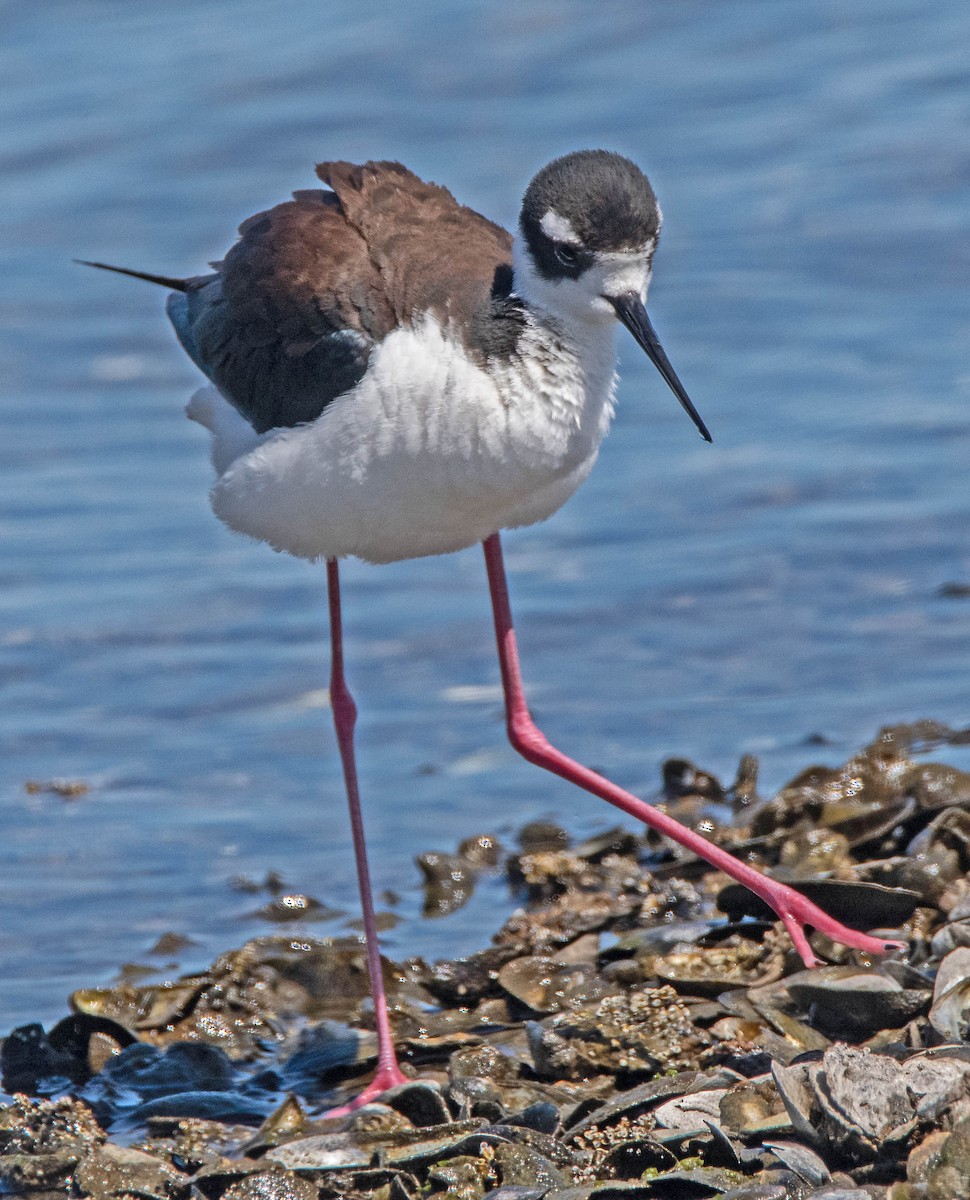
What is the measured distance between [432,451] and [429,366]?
236 millimetres

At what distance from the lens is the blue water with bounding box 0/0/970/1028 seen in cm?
762

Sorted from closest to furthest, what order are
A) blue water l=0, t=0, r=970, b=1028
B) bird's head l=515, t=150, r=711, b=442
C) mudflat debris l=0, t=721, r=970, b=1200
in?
mudflat debris l=0, t=721, r=970, b=1200, bird's head l=515, t=150, r=711, b=442, blue water l=0, t=0, r=970, b=1028

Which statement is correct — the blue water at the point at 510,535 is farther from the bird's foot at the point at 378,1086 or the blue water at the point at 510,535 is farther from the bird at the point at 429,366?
the bird at the point at 429,366

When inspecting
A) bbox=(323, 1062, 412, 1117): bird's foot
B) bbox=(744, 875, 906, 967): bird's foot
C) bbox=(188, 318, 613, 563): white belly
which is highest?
bbox=(188, 318, 613, 563): white belly

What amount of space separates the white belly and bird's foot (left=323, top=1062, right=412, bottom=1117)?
4.91 feet

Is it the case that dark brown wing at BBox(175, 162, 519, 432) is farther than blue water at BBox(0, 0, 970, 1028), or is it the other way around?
blue water at BBox(0, 0, 970, 1028)

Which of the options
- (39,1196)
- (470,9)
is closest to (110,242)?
A: (470,9)

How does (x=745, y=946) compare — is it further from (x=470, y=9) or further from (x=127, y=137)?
(x=470, y=9)

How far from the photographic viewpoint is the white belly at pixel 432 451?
5.30 meters

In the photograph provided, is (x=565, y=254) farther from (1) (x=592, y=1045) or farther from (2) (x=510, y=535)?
(2) (x=510, y=535)

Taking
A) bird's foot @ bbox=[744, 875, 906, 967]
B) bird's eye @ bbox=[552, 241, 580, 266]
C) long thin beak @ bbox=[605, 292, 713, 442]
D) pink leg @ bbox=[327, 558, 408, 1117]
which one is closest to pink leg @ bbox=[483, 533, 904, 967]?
bird's foot @ bbox=[744, 875, 906, 967]

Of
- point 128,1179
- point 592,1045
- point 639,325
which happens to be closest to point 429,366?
point 639,325

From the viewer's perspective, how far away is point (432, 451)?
17.4 ft

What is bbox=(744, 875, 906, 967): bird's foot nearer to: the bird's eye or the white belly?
the white belly
